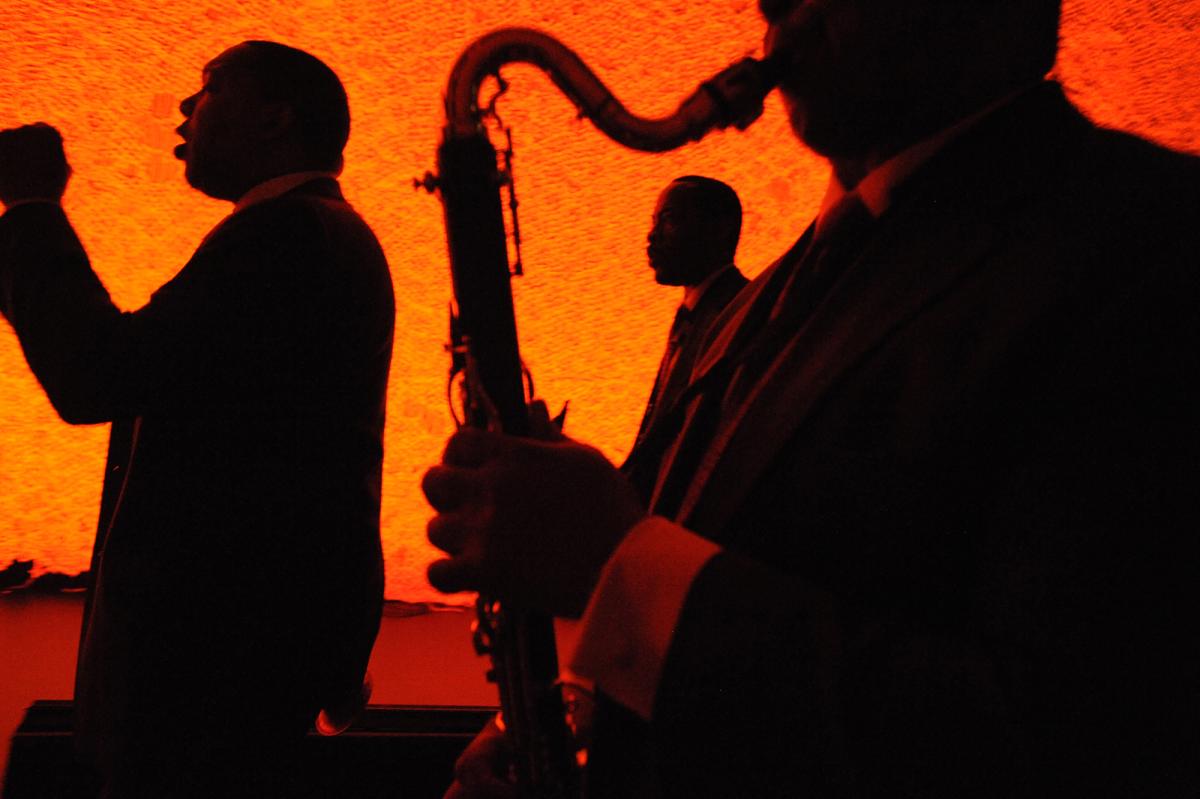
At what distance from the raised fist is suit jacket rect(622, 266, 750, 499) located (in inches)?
35.6

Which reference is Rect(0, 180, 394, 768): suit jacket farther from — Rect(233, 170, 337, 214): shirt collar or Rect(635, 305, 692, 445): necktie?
Rect(635, 305, 692, 445): necktie

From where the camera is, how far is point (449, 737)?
1886mm

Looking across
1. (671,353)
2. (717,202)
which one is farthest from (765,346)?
(717,202)

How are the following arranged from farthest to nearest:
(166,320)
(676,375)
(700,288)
→ (700,288)
(676,375)
(166,320)

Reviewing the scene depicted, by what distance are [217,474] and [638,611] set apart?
80 centimetres

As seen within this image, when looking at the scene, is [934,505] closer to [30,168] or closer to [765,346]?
[765,346]

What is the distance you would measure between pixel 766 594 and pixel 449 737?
1502mm

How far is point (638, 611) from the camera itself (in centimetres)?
58

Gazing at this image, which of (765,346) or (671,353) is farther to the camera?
(671,353)

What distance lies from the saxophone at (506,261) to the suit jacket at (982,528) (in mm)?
226

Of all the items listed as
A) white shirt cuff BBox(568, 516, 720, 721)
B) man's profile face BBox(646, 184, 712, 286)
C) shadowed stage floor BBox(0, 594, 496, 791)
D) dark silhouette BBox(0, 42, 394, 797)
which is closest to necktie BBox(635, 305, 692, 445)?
man's profile face BBox(646, 184, 712, 286)

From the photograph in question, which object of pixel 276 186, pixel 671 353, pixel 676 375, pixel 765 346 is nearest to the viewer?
pixel 765 346

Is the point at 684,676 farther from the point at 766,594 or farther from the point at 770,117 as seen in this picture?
the point at 770,117

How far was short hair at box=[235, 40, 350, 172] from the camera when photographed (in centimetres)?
152
